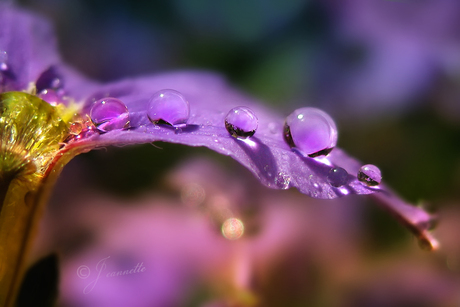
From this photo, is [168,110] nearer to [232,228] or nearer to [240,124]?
[240,124]

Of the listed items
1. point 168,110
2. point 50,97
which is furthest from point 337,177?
point 50,97

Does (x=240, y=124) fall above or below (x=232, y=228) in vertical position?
above

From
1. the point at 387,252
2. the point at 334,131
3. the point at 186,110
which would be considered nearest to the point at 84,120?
the point at 186,110

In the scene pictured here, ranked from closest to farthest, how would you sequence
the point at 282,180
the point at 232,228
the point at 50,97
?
the point at 282,180 → the point at 50,97 → the point at 232,228

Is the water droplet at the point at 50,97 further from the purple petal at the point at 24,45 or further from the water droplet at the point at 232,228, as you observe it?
the water droplet at the point at 232,228

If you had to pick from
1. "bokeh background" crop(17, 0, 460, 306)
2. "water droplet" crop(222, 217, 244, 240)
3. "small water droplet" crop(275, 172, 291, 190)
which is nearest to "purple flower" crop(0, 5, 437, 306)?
"small water droplet" crop(275, 172, 291, 190)

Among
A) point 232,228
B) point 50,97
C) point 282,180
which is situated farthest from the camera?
point 232,228

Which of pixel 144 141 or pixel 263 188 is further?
pixel 263 188

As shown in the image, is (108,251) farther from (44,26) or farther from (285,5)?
(285,5)
